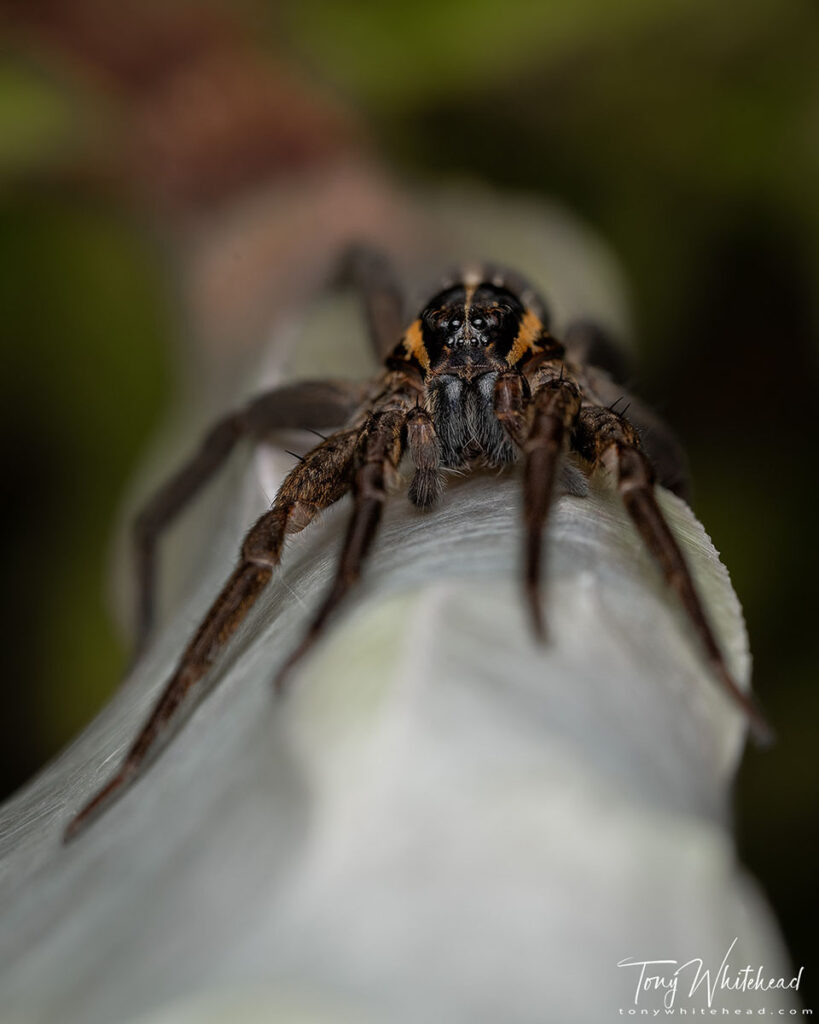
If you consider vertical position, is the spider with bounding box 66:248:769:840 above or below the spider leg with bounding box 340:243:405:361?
below

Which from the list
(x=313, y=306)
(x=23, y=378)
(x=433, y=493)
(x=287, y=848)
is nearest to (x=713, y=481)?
(x=313, y=306)

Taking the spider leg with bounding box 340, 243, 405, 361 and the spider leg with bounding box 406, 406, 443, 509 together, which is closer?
the spider leg with bounding box 406, 406, 443, 509

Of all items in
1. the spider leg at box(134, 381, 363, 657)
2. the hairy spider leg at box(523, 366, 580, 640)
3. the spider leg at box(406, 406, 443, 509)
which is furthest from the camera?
the spider leg at box(134, 381, 363, 657)

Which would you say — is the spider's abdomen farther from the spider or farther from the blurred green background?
the blurred green background

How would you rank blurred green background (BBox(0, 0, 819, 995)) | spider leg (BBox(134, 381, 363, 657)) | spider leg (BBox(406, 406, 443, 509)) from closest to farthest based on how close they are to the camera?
1. spider leg (BBox(406, 406, 443, 509))
2. spider leg (BBox(134, 381, 363, 657))
3. blurred green background (BBox(0, 0, 819, 995))

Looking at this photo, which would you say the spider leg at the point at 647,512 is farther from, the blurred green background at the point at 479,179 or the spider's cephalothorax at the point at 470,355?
the blurred green background at the point at 479,179

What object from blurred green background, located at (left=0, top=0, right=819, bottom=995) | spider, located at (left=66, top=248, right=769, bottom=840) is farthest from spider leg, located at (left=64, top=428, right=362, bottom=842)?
blurred green background, located at (left=0, top=0, right=819, bottom=995)

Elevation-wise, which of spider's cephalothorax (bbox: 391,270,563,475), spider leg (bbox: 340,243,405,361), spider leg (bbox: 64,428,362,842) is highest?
spider leg (bbox: 340,243,405,361)

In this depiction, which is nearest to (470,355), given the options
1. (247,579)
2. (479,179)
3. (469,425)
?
(469,425)
